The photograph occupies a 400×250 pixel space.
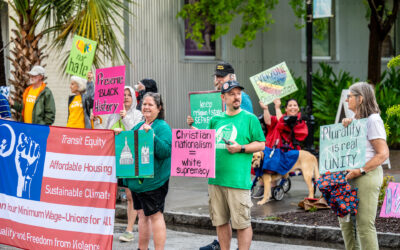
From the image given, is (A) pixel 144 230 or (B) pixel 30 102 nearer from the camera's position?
(A) pixel 144 230

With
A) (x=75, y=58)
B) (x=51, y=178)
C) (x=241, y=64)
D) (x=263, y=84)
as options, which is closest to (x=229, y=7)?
(x=241, y=64)

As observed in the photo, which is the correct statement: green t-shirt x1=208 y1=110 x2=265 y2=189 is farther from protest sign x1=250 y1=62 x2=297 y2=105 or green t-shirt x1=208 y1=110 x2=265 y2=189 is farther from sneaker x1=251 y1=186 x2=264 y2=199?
sneaker x1=251 y1=186 x2=264 y2=199

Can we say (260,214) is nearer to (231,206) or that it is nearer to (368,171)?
(231,206)

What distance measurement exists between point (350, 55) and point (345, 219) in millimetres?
14494

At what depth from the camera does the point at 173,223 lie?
9.77 m

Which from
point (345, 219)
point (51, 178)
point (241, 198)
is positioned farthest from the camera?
point (51, 178)

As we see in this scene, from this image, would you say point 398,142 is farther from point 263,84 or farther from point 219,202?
point 219,202

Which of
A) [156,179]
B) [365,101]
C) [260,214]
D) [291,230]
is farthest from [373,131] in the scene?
[260,214]

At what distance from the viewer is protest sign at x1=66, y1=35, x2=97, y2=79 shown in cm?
974


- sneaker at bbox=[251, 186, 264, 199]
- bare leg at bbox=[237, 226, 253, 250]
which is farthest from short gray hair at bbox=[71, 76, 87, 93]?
bare leg at bbox=[237, 226, 253, 250]

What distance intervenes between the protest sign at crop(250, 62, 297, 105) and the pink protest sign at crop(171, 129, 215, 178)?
4239mm

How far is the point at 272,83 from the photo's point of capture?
10.7 m

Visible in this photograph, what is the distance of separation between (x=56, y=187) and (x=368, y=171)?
3102 millimetres

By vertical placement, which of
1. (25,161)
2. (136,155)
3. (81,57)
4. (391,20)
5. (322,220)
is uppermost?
(391,20)
